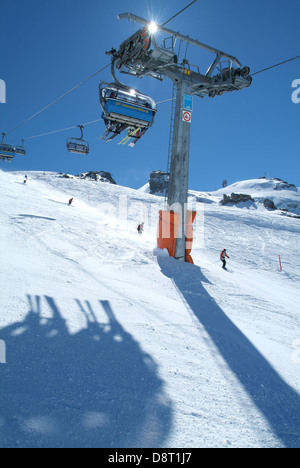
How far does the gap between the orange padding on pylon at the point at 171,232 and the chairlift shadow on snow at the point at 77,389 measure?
6.74 m

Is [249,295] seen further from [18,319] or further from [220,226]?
[220,226]

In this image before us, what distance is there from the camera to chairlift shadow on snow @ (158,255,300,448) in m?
2.43

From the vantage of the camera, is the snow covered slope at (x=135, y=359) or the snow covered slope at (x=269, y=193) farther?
the snow covered slope at (x=269, y=193)

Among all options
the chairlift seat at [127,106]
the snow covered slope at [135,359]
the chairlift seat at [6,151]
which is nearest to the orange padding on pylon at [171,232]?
the snow covered slope at [135,359]

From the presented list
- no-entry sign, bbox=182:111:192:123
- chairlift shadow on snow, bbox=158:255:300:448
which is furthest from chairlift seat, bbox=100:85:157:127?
chairlift shadow on snow, bbox=158:255:300:448

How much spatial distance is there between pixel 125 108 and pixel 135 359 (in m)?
8.54

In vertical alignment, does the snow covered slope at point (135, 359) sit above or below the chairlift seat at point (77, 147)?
below

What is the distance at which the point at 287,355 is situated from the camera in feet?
12.8

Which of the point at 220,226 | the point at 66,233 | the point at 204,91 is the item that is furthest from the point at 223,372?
the point at 220,226

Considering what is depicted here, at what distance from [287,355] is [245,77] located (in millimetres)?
12278

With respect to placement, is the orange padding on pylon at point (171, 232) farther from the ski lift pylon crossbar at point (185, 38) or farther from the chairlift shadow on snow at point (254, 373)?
the ski lift pylon crossbar at point (185, 38)

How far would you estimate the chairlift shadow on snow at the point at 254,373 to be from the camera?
95.6 inches

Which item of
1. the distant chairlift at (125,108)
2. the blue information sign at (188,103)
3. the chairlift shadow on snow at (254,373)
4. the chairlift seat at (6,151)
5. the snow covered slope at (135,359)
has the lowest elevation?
the chairlift shadow on snow at (254,373)
